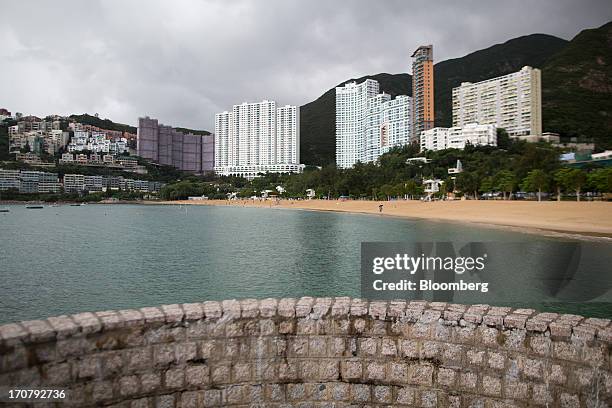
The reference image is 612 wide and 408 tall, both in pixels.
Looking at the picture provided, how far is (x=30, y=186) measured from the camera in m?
160

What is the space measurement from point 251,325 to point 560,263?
22.2m

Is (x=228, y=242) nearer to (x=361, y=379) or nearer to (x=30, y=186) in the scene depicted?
(x=361, y=379)

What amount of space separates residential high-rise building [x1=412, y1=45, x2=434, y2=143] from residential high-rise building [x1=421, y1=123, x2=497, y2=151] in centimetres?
2567

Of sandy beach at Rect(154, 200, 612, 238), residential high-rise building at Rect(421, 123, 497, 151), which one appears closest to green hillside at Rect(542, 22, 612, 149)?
residential high-rise building at Rect(421, 123, 497, 151)

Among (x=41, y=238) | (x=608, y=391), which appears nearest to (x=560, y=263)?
(x=608, y=391)

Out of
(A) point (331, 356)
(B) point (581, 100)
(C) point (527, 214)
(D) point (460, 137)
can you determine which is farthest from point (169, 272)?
(B) point (581, 100)

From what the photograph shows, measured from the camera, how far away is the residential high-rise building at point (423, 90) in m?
168

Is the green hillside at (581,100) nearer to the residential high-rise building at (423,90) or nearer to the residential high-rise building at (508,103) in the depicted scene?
the residential high-rise building at (508,103)

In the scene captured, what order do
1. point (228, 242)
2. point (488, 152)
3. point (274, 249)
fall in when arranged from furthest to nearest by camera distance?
1. point (488, 152)
2. point (228, 242)
3. point (274, 249)

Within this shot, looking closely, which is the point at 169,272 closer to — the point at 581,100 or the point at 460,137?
the point at 460,137

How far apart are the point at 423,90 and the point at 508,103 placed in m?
33.6

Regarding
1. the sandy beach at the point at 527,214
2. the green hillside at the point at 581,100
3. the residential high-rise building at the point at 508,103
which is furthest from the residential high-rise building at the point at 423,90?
the sandy beach at the point at 527,214

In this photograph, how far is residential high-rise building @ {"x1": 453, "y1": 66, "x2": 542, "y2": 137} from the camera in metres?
141

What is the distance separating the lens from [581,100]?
563 feet
